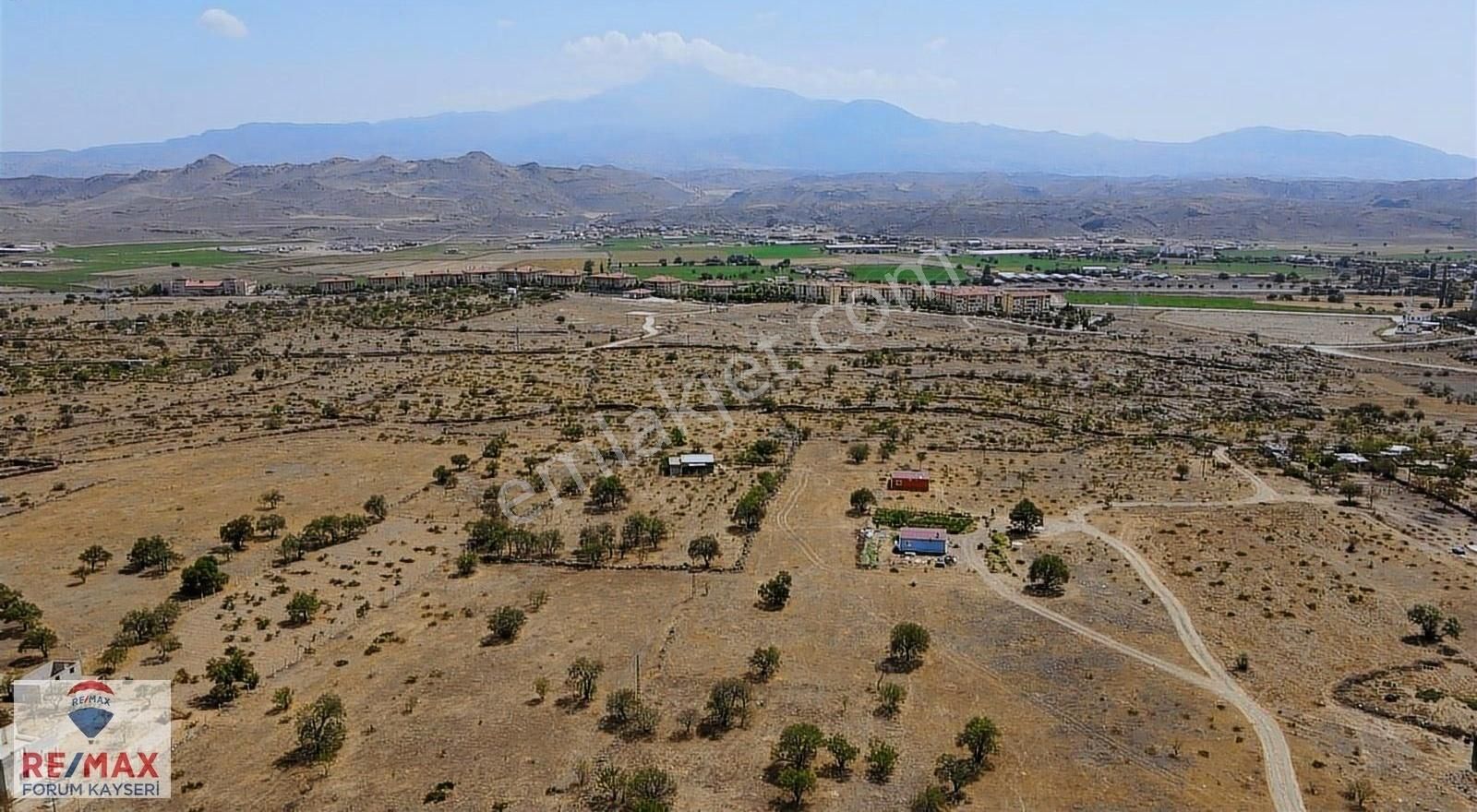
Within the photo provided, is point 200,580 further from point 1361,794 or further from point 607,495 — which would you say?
point 1361,794

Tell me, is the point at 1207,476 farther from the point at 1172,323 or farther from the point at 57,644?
the point at 1172,323

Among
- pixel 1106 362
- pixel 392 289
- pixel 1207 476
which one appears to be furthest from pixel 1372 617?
pixel 392 289

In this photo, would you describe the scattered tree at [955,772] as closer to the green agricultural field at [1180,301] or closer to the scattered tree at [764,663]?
the scattered tree at [764,663]

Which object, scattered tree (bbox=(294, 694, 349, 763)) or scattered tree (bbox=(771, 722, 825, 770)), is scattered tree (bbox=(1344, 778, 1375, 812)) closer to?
scattered tree (bbox=(771, 722, 825, 770))

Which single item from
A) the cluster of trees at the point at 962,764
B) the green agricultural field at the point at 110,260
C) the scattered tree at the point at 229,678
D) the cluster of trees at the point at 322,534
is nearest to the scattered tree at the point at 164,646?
the scattered tree at the point at 229,678

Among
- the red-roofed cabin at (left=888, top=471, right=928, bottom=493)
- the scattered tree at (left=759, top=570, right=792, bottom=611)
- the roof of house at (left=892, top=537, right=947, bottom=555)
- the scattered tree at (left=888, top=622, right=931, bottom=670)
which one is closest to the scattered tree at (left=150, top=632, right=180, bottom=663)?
the scattered tree at (left=759, top=570, right=792, bottom=611)

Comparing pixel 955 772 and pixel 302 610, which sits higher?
pixel 302 610

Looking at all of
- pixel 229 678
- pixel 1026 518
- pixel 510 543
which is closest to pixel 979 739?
pixel 1026 518
